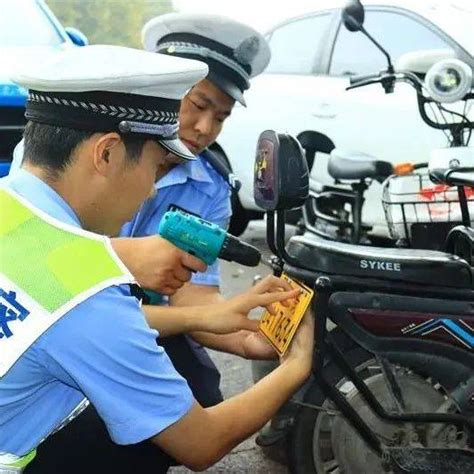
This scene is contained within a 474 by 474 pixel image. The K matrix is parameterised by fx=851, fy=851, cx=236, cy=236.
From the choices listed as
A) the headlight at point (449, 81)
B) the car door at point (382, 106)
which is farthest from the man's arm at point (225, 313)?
the car door at point (382, 106)

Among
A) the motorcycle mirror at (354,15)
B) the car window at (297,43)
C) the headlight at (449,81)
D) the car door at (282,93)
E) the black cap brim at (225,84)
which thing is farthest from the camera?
the car window at (297,43)

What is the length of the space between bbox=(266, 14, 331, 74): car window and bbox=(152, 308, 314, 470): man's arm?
3.68 metres

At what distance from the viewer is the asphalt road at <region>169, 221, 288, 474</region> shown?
276 cm

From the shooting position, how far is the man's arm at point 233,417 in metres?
1.51

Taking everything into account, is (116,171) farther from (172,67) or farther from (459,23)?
(459,23)

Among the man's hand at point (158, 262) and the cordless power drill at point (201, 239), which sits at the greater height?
the cordless power drill at point (201, 239)

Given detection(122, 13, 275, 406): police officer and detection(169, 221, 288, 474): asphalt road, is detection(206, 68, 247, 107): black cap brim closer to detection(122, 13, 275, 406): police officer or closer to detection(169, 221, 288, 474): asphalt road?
detection(122, 13, 275, 406): police officer

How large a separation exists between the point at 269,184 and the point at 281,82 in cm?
357

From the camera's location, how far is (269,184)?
1816 millimetres

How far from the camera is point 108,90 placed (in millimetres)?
1446

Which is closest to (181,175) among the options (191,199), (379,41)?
(191,199)

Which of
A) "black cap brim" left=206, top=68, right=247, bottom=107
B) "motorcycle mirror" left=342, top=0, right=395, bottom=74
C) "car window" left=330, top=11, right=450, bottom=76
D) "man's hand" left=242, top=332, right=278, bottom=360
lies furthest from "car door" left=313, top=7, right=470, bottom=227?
"man's hand" left=242, top=332, right=278, bottom=360

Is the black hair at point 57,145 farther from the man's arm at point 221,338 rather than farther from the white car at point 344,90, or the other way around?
the white car at point 344,90

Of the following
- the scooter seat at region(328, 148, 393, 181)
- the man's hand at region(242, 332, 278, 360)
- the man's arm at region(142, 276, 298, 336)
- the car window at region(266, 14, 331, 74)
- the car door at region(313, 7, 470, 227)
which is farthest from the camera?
the car window at region(266, 14, 331, 74)
